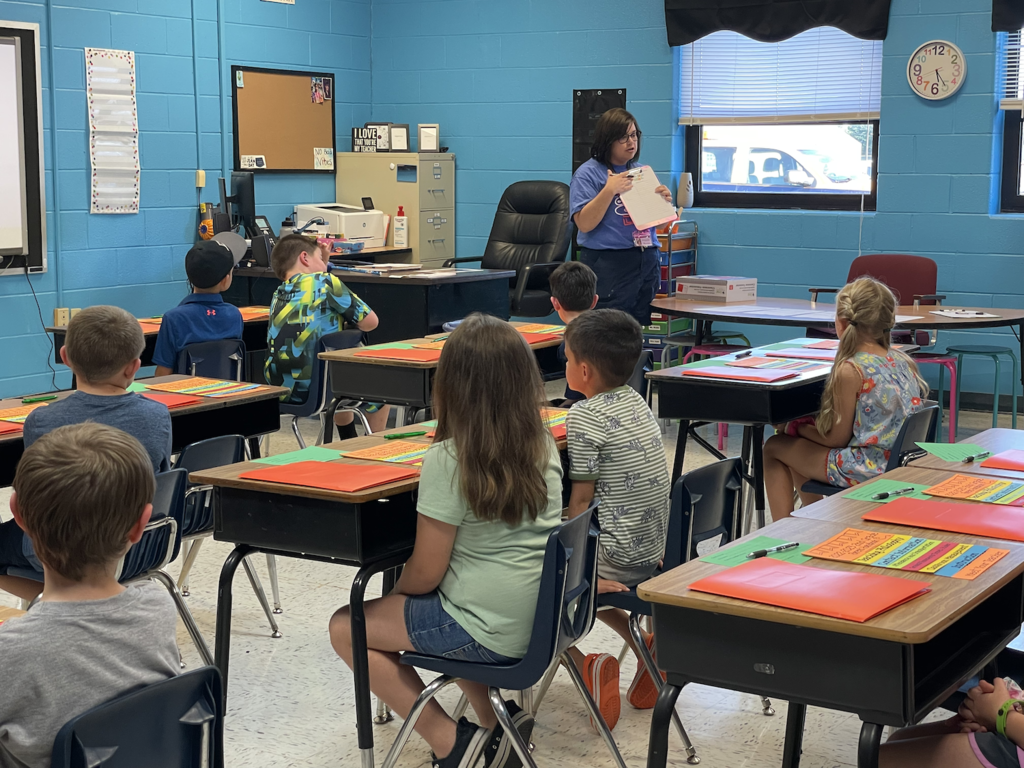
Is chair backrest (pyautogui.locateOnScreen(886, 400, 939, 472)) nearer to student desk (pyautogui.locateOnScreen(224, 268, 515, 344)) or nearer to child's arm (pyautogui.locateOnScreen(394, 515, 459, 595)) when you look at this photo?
child's arm (pyautogui.locateOnScreen(394, 515, 459, 595))

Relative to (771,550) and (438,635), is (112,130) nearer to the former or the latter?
(438,635)

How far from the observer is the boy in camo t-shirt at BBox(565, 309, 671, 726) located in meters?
2.65

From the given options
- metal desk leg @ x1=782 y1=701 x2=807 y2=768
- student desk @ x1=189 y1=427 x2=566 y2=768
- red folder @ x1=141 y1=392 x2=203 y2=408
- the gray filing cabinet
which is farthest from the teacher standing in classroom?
metal desk leg @ x1=782 y1=701 x2=807 y2=768

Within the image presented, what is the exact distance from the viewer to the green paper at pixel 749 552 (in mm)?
1915

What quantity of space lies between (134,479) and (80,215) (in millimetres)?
5683

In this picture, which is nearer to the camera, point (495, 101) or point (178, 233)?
point (178, 233)

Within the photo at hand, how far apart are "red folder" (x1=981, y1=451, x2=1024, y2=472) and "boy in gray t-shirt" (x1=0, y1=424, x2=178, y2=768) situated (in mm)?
1890

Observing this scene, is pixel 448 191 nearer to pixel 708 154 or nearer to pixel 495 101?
pixel 495 101

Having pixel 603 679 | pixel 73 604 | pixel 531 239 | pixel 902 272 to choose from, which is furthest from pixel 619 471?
pixel 531 239

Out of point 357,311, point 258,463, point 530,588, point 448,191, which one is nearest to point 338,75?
point 448,191

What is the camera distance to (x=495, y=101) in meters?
8.16

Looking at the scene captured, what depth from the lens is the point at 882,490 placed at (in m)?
2.41

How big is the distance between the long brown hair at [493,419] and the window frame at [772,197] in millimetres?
5302

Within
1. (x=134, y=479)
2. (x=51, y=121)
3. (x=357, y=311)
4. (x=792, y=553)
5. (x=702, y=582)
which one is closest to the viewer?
(x=134, y=479)
